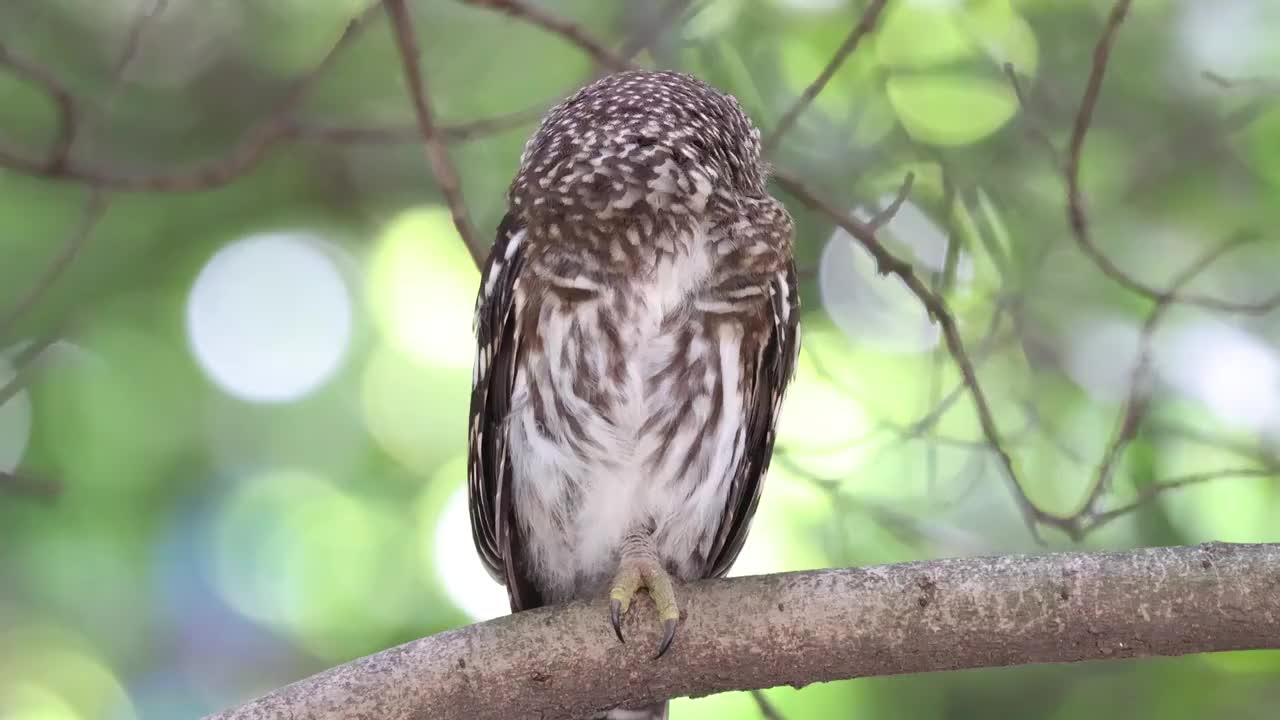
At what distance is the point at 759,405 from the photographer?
3.12 metres

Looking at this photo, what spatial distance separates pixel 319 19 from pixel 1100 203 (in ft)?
9.61

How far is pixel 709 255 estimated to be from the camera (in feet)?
9.52

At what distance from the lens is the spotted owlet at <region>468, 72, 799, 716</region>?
9.41 ft

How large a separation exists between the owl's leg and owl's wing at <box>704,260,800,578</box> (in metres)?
0.42

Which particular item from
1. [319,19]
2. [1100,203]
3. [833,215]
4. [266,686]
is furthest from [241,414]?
[1100,203]

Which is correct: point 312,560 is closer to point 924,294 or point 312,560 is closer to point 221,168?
point 221,168

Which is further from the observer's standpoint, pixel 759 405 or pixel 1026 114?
pixel 1026 114

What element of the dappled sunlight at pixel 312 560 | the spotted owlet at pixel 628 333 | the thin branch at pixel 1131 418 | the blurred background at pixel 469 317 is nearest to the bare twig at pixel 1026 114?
the blurred background at pixel 469 317

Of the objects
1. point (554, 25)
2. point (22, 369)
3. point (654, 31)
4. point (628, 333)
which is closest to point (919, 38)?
point (654, 31)

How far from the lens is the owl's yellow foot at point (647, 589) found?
2510 mm

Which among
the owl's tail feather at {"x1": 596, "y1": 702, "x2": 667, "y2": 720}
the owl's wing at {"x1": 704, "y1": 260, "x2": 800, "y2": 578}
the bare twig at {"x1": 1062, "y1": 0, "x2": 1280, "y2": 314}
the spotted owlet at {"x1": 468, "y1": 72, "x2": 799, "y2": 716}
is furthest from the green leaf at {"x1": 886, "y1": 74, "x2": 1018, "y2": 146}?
the owl's tail feather at {"x1": 596, "y1": 702, "x2": 667, "y2": 720}

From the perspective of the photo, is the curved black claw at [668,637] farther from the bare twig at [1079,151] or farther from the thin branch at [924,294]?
the bare twig at [1079,151]

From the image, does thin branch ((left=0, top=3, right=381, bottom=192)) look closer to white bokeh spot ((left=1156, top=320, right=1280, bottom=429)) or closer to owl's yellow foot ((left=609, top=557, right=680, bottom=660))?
owl's yellow foot ((left=609, top=557, right=680, bottom=660))

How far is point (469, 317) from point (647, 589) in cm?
293
